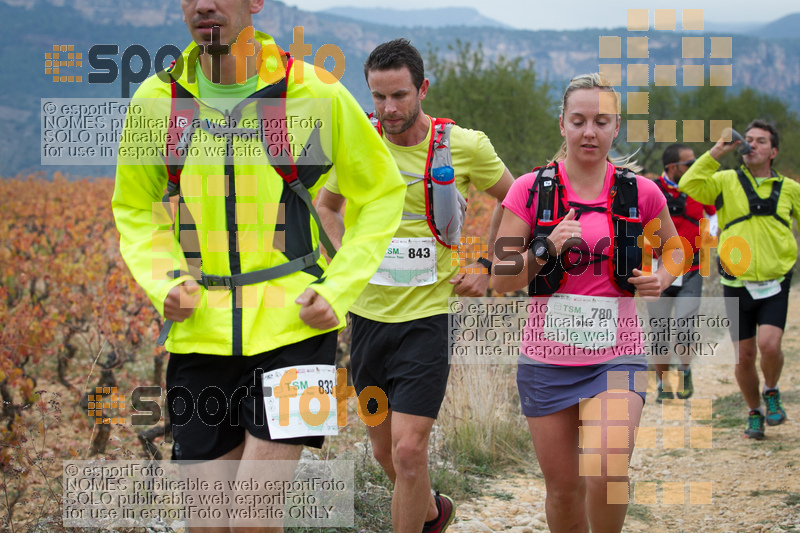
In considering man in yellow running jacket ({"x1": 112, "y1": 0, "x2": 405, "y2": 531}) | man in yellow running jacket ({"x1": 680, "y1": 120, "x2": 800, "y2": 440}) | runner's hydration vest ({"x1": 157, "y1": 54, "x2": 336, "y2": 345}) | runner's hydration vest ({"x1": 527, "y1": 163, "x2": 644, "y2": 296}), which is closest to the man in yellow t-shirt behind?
runner's hydration vest ({"x1": 527, "y1": 163, "x2": 644, "y2": 296})

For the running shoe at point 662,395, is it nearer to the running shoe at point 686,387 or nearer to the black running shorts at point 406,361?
the running shoe at point 686,387

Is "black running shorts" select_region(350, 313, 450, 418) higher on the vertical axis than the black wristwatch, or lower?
lower

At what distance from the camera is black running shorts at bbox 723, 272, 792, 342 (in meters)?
6.36

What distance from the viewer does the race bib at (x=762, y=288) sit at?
6.37 m

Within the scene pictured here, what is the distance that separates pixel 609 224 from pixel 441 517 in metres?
1.75

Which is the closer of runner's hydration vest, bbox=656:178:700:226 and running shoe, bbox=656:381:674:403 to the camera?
runner's hydration vest, bbox=656:178:700:226

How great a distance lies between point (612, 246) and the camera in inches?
130

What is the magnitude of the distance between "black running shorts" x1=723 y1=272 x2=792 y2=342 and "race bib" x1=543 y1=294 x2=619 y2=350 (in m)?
3.63

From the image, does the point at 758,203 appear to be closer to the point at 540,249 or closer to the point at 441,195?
the point at 441,195

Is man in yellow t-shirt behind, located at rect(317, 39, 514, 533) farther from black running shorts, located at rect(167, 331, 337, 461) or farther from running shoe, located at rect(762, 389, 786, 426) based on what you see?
running shoe, located at rect(762, 389, 786, 426)

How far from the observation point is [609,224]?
334 centimetres

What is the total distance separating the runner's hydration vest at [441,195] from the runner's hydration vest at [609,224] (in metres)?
0.53

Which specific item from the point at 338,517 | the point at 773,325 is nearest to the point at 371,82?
the point at 338,517

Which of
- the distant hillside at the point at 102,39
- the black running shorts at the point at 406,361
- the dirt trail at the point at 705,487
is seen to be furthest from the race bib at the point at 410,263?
the distant hillside at the point at 102,39
